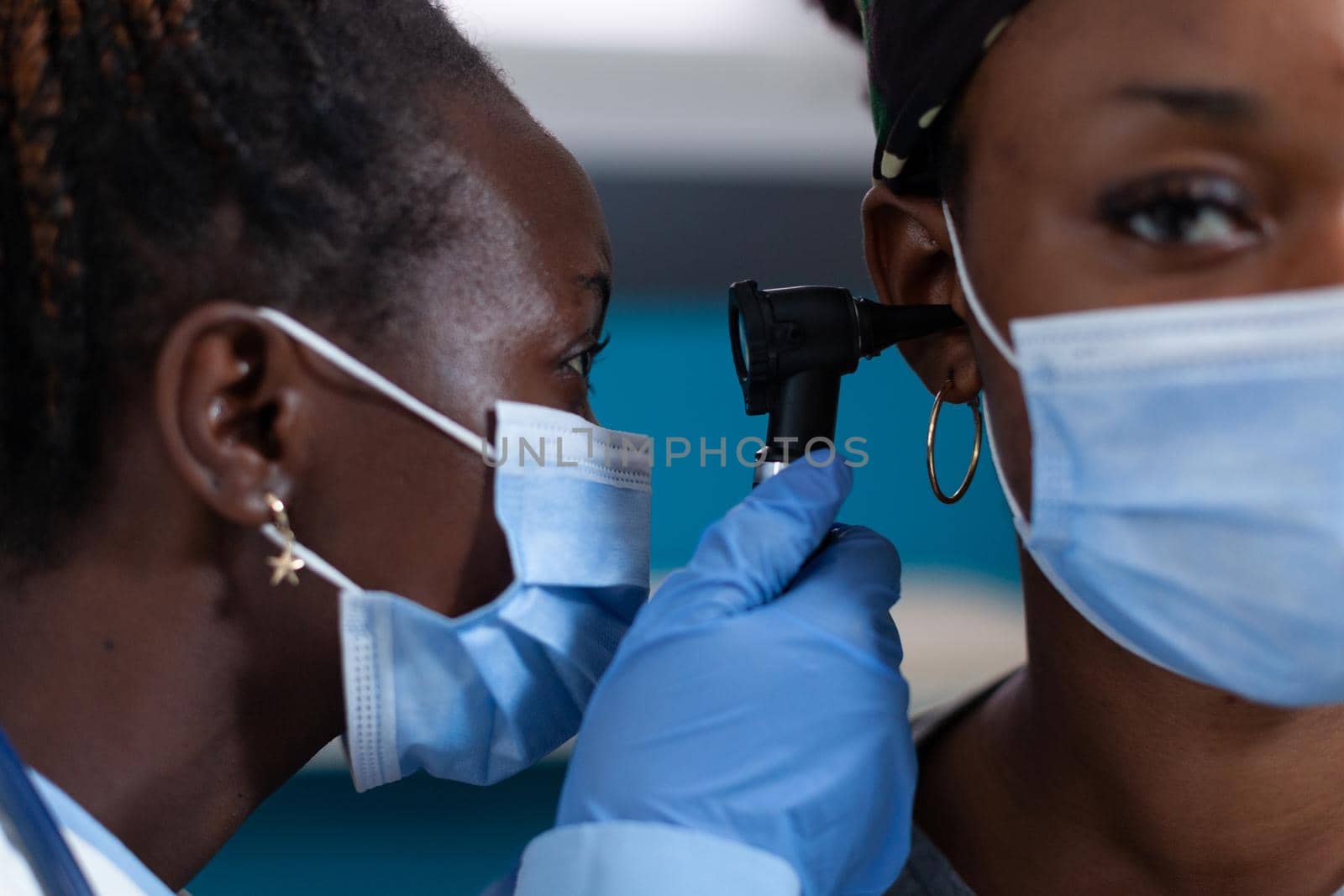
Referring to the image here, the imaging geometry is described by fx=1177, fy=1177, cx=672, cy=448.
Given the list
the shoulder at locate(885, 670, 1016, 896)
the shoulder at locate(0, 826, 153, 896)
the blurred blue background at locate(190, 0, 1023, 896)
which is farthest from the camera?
the blurred blue background at locate(190, 0, 1023, 896)

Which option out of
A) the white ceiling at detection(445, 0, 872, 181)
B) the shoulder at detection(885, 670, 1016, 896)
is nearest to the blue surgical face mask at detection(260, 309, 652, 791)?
the shoulder at detection(885, 670, 1016, 896)

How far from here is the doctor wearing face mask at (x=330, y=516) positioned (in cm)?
99

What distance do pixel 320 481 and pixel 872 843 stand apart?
591 mm

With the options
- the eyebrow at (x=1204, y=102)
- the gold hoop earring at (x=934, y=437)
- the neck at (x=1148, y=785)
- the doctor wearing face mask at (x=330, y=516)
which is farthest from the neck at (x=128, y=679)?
the eyebrow at (x=1204, y=102)

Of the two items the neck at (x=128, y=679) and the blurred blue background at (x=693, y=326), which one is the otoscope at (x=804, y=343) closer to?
the neck at (x=128, y=679)

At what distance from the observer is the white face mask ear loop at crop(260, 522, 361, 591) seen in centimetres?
106

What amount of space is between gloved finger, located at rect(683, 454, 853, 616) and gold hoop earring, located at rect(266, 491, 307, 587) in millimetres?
353

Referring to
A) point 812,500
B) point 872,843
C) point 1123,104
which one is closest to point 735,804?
point 872,843

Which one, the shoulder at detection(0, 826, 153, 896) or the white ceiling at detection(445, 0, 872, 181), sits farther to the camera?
the white ceiling at detection(445, 0, 872, 181)

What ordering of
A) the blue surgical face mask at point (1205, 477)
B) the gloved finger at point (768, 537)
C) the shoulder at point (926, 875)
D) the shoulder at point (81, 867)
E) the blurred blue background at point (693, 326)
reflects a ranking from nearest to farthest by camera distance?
the blue surgical face mask at point (1205, 477) < the shoulder at point (81, 867) < the gloved finger at point (768, 537) < the shoulder at point (926, 875) < the blurred blue background at point (693, 326)

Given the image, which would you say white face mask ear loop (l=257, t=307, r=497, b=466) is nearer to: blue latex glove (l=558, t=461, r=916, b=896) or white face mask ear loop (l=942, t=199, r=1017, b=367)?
blue latex glove (l=558, t=461, r=916, b=896)

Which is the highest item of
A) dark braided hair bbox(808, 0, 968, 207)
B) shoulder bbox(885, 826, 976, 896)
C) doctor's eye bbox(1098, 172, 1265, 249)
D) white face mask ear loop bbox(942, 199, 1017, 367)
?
dark braided hair bbox(808, 0, 968, 207)

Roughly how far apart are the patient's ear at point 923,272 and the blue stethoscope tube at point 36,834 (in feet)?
2.90

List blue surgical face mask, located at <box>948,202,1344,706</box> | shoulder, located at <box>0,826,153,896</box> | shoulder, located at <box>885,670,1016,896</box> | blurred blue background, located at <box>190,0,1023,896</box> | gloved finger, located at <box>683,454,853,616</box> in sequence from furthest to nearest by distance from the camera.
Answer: blurred blue background, located at <box>190,0,1023,896</box> < shoulder, located at <box>885,670,1016,896</box> < gloved finger, located at <box>683,454,853,616</box> < shoulder, located at <box>0,826,153,896</box> < blue surgical face mask, located at <box>948,202,1344,706</box>
